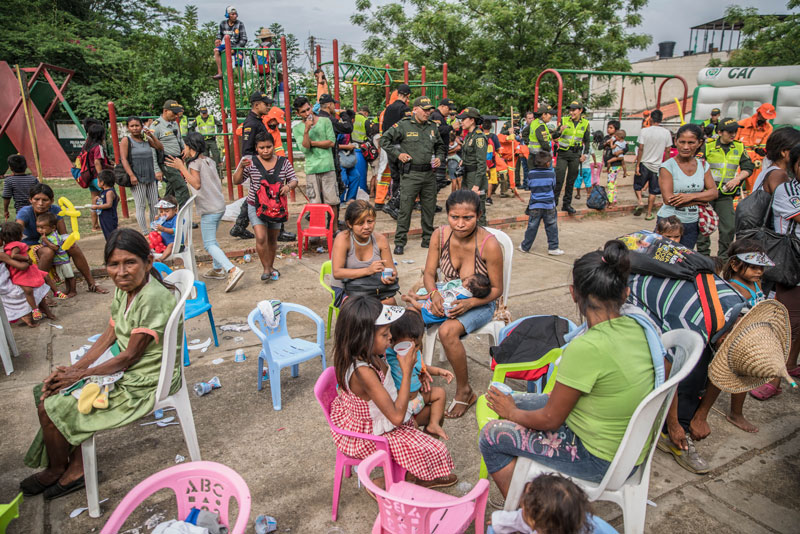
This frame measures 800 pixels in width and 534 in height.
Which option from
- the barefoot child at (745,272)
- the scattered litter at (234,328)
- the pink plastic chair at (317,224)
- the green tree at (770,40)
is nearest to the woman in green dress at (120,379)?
the scattered litter at (234,328)

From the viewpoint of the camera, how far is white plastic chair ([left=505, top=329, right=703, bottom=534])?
6.61 feet

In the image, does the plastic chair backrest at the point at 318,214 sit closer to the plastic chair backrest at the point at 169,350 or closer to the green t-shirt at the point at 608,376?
the plastic chair backrest at the point at 169,350

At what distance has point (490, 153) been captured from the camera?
34.6ft

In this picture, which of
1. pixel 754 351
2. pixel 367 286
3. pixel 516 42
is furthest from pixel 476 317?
pixel 516 42

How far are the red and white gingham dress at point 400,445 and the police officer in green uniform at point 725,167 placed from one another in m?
4.75

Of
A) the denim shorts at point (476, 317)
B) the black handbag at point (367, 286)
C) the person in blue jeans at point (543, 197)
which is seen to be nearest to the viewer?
the denim shorts at point (476, 317)

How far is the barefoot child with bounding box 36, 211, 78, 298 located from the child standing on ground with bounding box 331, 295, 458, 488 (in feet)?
14.2

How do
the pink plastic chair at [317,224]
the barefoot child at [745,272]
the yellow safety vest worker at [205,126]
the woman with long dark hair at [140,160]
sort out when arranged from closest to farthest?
the barefoot child at [745,272] → the pink plastic chair at [317,224] → the woman with long dark hair at [140,160] → the yellow safety vest worker at [205,126]

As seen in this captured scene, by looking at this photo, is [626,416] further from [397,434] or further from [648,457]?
[397,434]

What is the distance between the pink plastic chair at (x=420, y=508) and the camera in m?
1.88

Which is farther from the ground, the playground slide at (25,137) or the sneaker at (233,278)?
the playground slide at (25,137)

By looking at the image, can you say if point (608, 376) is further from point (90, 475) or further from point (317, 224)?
point (317, 224)

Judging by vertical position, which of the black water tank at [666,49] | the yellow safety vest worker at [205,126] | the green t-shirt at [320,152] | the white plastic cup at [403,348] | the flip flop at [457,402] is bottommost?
the flip flop at [457,402]

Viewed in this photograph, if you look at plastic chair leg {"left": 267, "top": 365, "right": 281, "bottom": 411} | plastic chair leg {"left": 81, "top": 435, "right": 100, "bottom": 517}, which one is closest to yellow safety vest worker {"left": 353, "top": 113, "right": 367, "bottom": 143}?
plastic chair leg {"left": 267, "top": 365, "right": 281, "bottom": 411}
